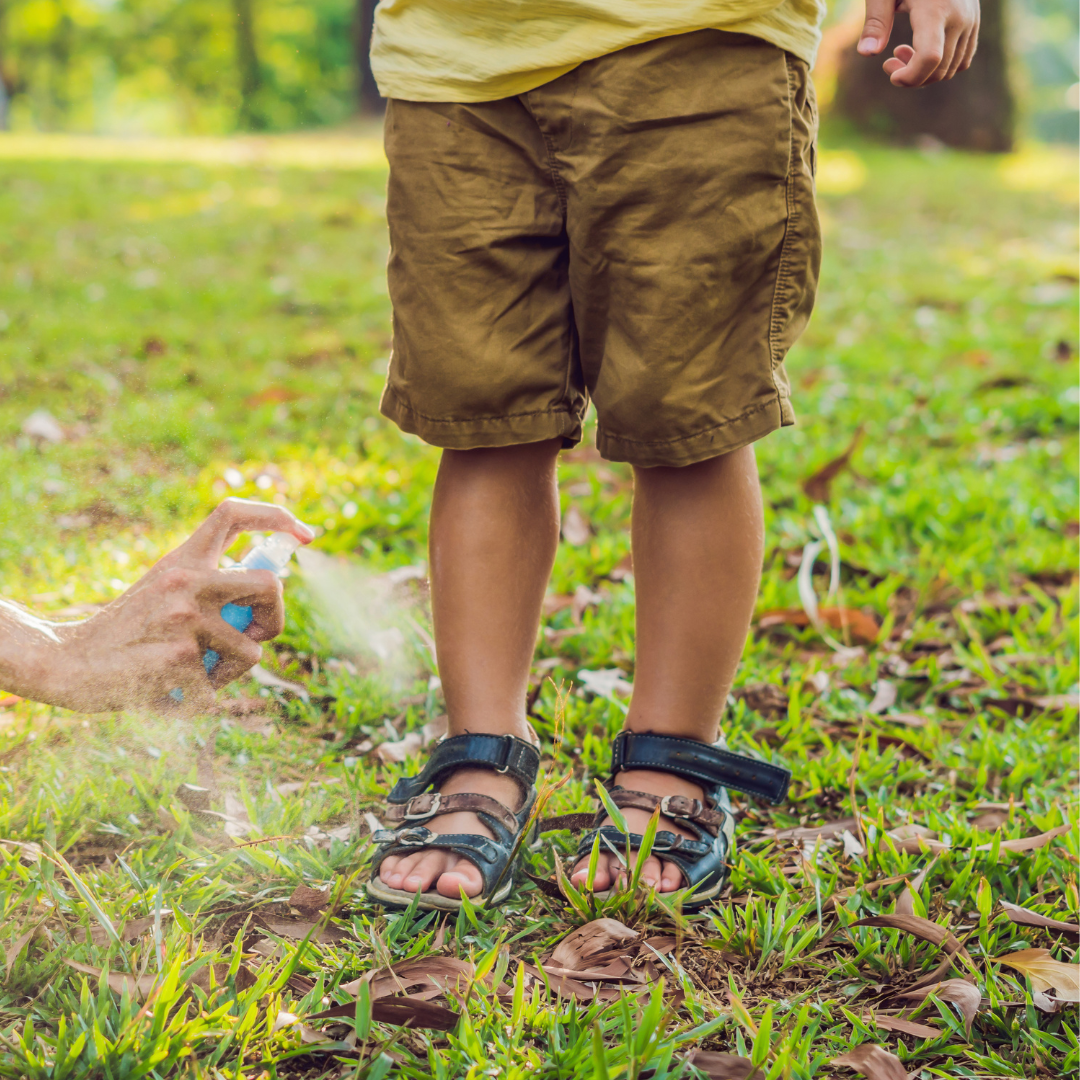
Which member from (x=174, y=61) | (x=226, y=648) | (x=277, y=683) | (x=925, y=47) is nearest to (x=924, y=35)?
(x=925, y=47)

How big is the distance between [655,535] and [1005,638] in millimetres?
948

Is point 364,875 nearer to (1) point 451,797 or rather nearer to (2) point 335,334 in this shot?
(1) point 451,797

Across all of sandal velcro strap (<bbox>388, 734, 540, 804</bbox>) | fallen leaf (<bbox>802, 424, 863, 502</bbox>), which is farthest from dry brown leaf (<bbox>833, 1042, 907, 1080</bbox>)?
fallen leaf (<bbox>802, 424, 863, 502</bbox>)

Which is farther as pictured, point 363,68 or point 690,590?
point 363,68

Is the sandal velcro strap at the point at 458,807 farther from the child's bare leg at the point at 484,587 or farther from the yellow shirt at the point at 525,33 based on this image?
the yellow shirt at the point at 525,33

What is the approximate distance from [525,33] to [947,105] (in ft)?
33.5

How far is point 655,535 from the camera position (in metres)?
1.36

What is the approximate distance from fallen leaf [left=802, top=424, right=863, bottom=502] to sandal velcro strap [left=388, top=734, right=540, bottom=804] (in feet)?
4.48

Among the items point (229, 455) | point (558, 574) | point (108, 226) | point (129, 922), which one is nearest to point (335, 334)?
point (229, 455)

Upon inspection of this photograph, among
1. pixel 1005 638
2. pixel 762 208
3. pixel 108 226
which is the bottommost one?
pixel 1005 638

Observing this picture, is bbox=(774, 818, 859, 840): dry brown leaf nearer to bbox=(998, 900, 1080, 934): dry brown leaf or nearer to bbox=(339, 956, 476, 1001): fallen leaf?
bbox=(998, 900, 1080, 934): dry brown leaf

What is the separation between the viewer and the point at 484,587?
1.36 m

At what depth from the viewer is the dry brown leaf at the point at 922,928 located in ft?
3.77

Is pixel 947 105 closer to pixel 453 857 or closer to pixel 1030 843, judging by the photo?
pixel 1030 843
